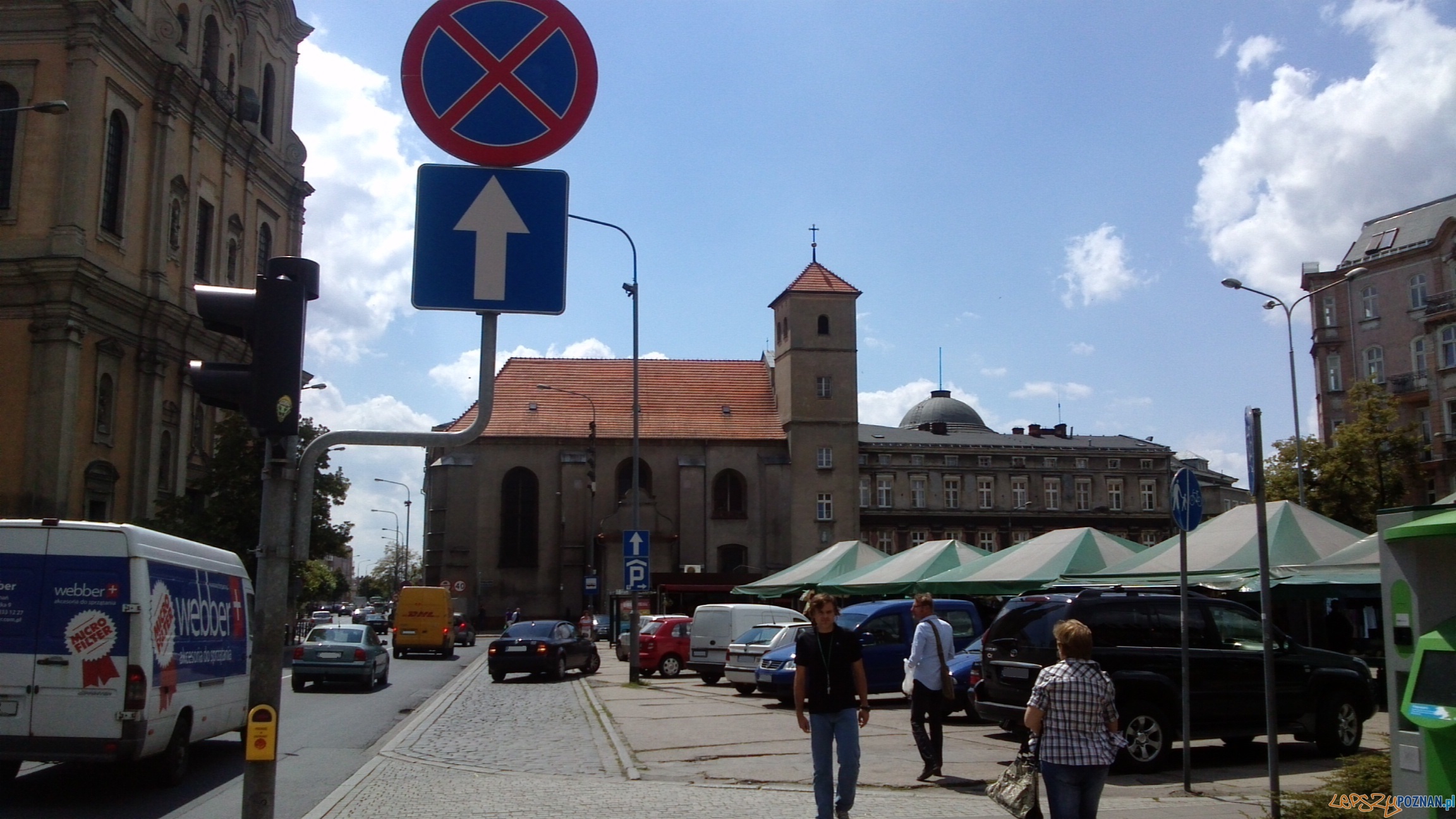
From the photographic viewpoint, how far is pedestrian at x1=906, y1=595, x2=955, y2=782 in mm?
12227

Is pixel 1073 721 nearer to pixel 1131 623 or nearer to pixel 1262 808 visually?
pixel 1262 808

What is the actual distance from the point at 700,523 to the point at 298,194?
28.9 metres

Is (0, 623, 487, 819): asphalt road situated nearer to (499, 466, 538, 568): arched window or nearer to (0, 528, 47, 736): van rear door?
(0, 528, 47, 736): van rear door

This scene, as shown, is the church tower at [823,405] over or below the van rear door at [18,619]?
over

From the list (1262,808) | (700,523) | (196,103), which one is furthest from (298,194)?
(1262,808)

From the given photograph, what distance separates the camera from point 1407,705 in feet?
20.5

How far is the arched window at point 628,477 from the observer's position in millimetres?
70625

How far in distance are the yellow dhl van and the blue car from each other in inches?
926

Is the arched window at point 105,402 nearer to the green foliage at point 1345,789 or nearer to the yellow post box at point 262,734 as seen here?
the yellow post box at point 262,734

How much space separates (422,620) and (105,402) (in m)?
14.7

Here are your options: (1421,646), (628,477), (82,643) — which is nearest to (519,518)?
(628,477)

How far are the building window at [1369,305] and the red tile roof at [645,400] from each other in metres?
32.9

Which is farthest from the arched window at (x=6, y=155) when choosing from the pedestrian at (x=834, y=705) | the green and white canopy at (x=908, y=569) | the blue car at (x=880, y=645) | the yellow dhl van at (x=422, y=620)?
the pedestrian at (x=834, y=705)

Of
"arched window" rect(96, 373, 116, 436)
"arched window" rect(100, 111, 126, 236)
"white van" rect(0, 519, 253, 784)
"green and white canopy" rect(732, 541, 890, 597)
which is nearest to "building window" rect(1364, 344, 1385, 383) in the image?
"green and white canopy" rect(732, 541, 890, 597)
